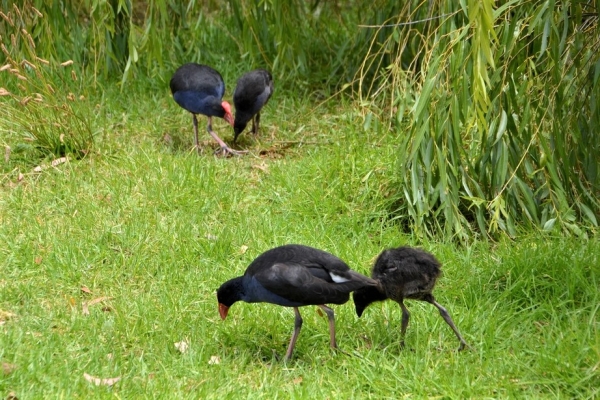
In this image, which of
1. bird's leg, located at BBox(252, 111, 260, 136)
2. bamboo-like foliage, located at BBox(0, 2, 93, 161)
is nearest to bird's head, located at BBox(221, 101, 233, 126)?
bird's leg, located at BBox(252, 111, 260, 136)

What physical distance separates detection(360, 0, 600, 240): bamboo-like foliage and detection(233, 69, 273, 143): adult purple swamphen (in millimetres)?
2136

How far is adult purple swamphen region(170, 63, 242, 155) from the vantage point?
316 inches

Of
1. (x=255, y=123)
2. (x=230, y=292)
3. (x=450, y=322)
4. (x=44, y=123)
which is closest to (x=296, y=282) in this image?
(x=230, y=292)

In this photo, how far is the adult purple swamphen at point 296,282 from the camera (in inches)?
188

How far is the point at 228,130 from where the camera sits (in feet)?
28.8

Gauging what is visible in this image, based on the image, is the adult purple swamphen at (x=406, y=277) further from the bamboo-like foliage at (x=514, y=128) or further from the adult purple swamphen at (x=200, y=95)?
the adult purple swamphen at (x=200, y=95)

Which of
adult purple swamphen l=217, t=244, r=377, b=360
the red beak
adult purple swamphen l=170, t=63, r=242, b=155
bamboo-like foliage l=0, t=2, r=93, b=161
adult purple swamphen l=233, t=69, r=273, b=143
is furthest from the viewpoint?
adult purple swamphen l=233, t=69, r=273, b=143

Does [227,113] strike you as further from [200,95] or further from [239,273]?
[239,273]

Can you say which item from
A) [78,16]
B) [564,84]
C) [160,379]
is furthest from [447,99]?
[78,16]

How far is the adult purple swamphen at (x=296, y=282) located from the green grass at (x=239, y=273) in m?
0.27

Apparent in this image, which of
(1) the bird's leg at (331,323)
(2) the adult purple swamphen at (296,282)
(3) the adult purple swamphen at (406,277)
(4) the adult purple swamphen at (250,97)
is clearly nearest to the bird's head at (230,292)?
(2) the adult purple swamphen at (296,282)

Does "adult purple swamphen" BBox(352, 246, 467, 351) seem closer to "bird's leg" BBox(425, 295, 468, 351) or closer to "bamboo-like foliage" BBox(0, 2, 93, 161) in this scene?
"bird's leg" BBox(425, 295, 468, 351)

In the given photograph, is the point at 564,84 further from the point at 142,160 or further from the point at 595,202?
the point at 142,160

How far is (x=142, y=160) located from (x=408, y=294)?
3.25 metres
